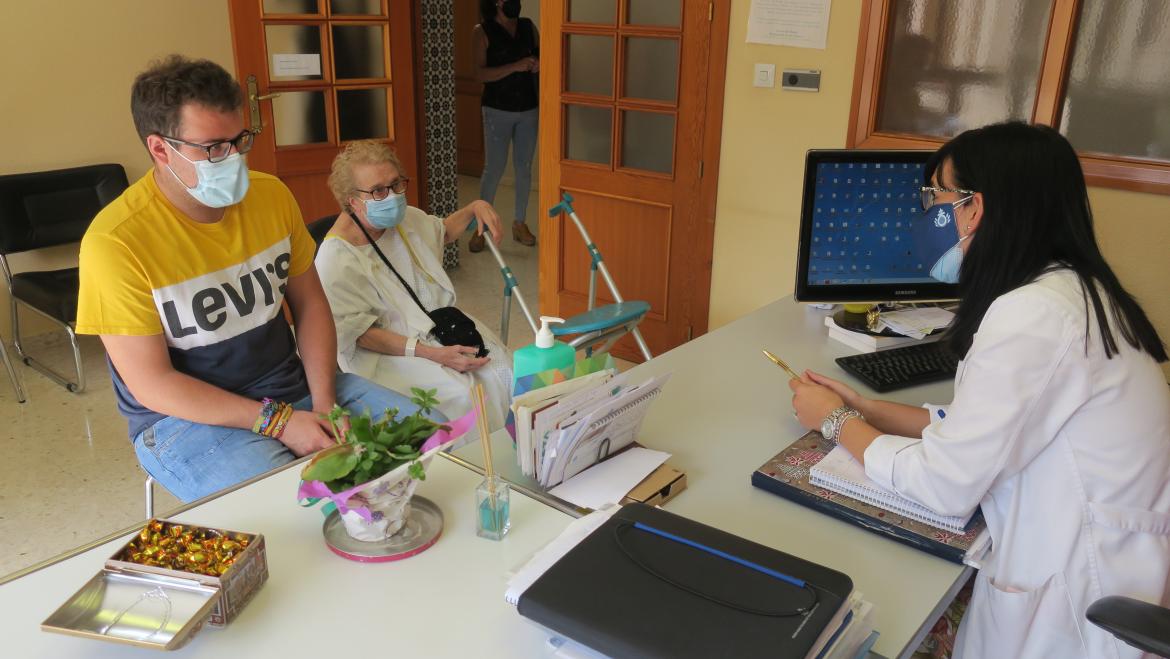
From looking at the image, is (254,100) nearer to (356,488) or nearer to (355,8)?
(355,8)

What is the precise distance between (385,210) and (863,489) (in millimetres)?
1480

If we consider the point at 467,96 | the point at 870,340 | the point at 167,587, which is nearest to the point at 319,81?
the point at 870,340

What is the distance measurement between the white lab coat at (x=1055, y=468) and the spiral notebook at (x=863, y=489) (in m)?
0.03

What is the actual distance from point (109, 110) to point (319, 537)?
11.3 ft

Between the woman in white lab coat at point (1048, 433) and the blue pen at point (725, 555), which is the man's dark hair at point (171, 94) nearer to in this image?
the blue pen at point (725, 555)

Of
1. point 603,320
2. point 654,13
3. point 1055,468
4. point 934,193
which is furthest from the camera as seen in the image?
point 654,13

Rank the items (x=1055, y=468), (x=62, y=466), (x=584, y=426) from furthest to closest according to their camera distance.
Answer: (x=62, y=466) → (x=584, y=426) → (x=1055, y=468)

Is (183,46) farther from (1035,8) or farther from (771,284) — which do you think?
(1035,8)

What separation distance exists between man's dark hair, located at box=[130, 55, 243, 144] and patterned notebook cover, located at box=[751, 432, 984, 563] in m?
1.29

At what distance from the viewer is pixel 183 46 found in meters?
4.11

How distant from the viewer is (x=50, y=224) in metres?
3.70

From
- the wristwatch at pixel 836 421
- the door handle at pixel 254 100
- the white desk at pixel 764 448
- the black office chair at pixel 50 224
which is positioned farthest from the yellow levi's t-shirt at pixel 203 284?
the door handle at pixel 254 100

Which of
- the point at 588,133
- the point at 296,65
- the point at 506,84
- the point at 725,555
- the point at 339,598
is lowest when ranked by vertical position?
the point at 339,598

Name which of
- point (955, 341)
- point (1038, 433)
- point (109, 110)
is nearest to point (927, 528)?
point (1038, 433)
